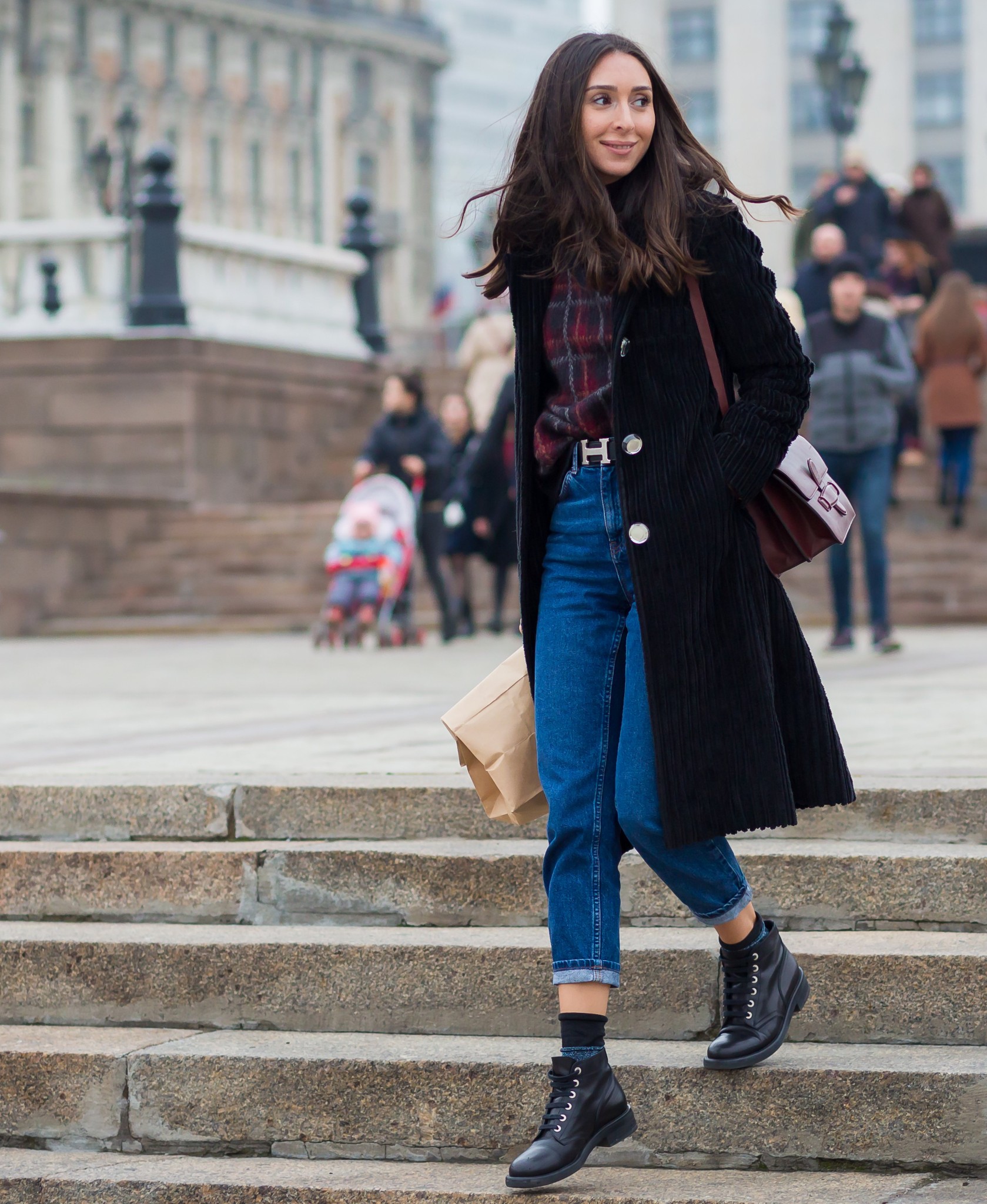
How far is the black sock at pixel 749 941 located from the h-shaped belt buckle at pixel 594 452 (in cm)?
90

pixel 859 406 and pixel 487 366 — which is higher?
pixel 487 366

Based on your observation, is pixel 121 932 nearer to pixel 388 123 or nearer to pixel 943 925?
pixel 943 925

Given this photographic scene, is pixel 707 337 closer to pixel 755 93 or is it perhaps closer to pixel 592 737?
pixel 592 737

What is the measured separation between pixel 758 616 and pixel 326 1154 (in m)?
1.46

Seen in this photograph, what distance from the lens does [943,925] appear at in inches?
182

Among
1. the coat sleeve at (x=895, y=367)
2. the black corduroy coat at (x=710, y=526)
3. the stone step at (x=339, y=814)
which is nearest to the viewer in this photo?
the black corduroy coat at (x=710, y=526)

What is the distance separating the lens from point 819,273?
14.2 m

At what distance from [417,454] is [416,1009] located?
9006 mm

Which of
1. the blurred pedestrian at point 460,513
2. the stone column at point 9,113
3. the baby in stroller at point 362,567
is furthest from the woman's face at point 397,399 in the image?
the stone column at point 9,113

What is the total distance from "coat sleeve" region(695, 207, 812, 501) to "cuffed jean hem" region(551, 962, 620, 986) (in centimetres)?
85

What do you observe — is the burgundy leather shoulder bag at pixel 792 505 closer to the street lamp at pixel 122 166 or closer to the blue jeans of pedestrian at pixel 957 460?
the blue jeans of pedestrian at pixel 957 460

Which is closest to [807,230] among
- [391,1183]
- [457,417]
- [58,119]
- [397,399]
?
[457,417]

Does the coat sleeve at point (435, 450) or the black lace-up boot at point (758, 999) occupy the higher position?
the coat sleeve at point (435, 450)

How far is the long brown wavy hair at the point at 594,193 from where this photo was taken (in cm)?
364
